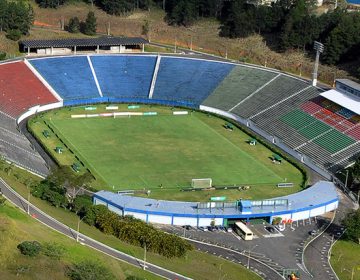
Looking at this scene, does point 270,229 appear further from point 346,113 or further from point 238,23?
point 238,23

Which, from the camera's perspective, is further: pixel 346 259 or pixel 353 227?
pixel 353 227

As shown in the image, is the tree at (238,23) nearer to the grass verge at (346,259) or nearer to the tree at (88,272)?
the grass verge at (346,259)

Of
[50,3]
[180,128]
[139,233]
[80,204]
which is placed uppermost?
[50,3]

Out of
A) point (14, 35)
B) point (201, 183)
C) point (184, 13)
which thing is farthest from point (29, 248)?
point (184, 13)

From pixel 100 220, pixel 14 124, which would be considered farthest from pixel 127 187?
pixel 14 124

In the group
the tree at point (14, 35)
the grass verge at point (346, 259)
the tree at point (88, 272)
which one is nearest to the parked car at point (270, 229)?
the grass verge at point (346, 259)

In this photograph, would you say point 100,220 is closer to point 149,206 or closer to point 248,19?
point 149,206

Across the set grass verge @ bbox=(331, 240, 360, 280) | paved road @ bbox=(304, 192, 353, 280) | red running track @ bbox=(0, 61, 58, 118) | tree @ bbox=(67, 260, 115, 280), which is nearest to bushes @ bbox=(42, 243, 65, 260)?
tree @ bbox=(67, 260, 115, 280)
